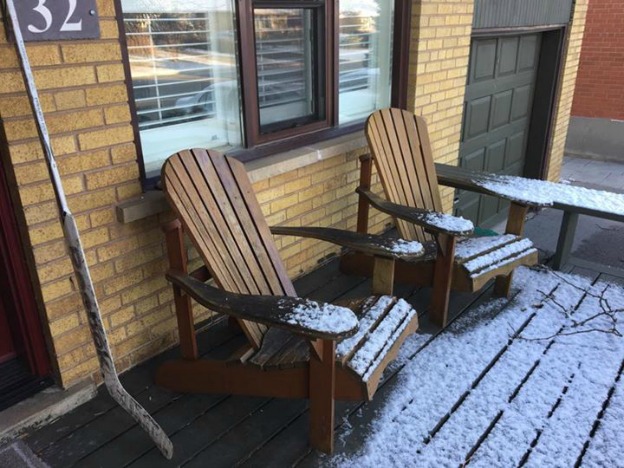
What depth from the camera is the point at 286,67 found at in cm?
287

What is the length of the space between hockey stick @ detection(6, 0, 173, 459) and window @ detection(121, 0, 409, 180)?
1.99 feet

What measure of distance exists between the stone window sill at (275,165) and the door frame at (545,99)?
3131 mm

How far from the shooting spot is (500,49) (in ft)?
16.1

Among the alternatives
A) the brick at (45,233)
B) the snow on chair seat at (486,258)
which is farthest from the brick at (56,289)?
the snow on chair seat at (486,258)

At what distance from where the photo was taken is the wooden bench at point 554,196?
3.02m

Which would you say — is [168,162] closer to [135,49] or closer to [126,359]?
[135,49]

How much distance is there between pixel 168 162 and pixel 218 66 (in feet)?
2.22

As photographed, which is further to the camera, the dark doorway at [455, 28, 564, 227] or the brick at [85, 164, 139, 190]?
the dark doorway at [455, 28, 564, 227]

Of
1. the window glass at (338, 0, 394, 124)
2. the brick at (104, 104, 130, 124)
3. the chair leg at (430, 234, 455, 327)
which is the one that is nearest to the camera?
the brick at (104, 104, 130, 124)

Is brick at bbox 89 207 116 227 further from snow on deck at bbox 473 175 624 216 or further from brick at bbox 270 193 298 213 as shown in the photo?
snow on deck at bbox 473 175 624 216

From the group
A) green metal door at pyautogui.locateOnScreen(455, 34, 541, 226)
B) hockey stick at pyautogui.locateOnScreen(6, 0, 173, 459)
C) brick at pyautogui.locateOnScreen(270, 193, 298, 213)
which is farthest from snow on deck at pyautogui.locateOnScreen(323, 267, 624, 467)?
green metal door at pyautogui.locateOnScreen(455, 34, 541, 226)

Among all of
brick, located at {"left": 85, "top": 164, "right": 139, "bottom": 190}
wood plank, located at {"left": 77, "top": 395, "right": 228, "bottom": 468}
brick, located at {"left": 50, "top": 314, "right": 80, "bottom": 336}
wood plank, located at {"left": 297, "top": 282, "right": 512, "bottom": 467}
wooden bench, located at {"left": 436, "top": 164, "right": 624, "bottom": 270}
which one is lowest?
wood plank, located at {"left": 297, "top": 282, "right": 512, "bottom": 467}

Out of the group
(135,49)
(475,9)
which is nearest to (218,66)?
(135,49)

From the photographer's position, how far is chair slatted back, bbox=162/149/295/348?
2094 millimetres
